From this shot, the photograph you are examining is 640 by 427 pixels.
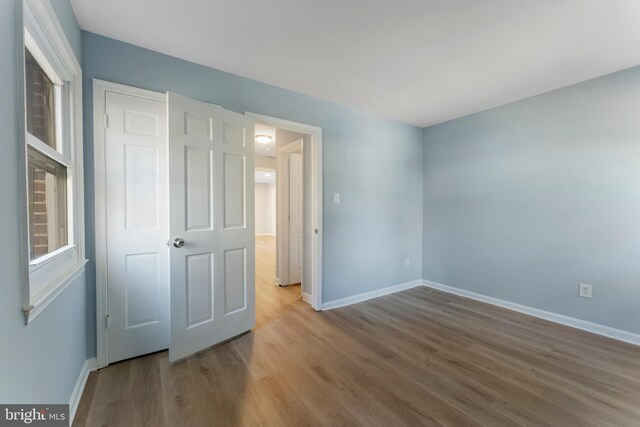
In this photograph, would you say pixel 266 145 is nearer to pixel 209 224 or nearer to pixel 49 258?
pixel 209 224

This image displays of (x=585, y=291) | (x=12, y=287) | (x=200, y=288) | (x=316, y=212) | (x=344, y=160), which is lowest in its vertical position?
(x=585, y=291)

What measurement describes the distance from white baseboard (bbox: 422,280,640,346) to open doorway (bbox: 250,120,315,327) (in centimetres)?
216

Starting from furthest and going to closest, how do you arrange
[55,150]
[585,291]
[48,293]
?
[585,291], [55,150], [48,293]

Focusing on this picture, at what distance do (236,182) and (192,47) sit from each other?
1097 millimetres

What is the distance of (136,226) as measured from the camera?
197 centimetres

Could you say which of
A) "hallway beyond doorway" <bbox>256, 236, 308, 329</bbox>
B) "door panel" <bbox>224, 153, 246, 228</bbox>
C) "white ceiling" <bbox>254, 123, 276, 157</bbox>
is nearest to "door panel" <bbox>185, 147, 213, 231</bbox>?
"door panel" <bbox>224, 153, 246, 228</bbox>

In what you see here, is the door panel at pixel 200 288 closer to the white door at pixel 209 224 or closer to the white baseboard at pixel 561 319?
the white door at pixel 209 224

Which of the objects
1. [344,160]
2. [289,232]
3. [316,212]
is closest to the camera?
[316,212]

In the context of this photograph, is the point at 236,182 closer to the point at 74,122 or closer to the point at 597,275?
the point at 74,122

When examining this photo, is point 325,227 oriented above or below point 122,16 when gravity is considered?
below

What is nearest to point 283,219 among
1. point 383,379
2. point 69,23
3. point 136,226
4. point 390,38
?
Result: point 136,226

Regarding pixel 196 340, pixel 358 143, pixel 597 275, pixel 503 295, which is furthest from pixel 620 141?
pixel 196 340

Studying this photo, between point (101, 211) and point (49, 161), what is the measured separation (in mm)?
520

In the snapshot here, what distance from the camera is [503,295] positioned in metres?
3.10
